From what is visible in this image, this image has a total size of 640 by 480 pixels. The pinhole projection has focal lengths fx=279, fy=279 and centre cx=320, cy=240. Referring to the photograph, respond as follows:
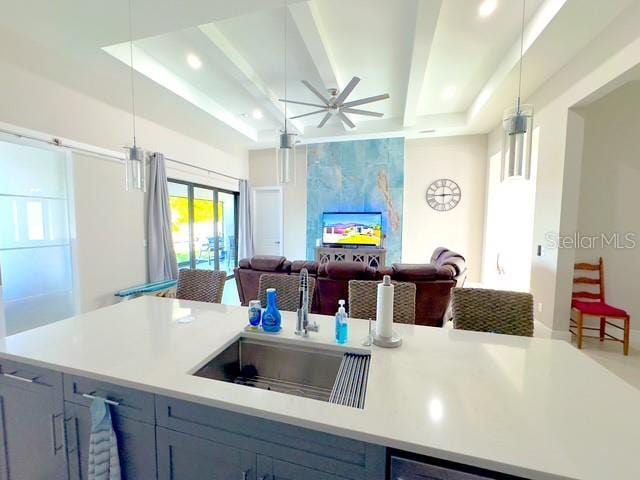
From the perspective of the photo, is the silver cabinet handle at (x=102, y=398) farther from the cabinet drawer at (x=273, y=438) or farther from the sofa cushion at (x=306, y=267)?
the sofa cushion at (x=306, y=267)

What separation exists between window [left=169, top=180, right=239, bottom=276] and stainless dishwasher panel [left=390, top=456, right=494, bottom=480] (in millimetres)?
4481

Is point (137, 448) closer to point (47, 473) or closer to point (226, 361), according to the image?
point (226, 361)

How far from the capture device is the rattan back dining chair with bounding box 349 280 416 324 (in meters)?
1.79

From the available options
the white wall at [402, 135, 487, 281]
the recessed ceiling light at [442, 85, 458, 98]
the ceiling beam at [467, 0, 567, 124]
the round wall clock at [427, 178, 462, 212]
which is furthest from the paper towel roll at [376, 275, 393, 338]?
the round wall clock at [427, 178, 462, 212]

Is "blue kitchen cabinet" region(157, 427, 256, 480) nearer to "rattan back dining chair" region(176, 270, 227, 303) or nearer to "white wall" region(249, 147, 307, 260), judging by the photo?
"rattan back dining chair" region(176, 270, 227, 303)

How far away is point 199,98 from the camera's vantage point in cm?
412

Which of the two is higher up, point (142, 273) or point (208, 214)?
point (208, 214)

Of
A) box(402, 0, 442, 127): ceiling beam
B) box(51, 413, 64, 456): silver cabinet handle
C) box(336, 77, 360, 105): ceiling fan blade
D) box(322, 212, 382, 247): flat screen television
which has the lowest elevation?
box(51, 413, 64, 456): silver cabinet handle

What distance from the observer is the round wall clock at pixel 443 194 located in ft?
18.8

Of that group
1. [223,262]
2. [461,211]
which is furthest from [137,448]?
[461,211]

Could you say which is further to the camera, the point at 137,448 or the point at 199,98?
the point at 199,98

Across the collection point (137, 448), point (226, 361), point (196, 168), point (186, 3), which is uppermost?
point (186, 3)

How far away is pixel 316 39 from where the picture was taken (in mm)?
2766

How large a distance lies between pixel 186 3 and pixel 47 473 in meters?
2.94
